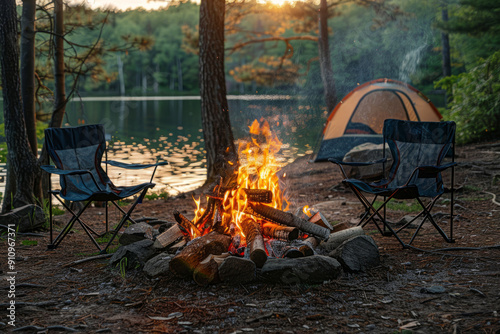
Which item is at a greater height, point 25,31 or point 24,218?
point 25,31

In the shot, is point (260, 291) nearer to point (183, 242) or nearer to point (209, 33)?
point (183, 242)

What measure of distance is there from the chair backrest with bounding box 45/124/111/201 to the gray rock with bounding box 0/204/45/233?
2.25 feet

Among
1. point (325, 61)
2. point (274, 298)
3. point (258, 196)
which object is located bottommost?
point (274, 298)

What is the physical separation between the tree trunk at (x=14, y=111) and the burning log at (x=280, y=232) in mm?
2747

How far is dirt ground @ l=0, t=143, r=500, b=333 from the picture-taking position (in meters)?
2.44

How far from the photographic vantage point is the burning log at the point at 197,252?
3.02 metres

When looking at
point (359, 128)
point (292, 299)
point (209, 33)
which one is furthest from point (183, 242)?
point (359, 128)

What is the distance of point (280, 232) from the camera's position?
11.3ft

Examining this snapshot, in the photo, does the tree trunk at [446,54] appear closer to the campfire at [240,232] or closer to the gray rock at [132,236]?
the campfire at [240,232]

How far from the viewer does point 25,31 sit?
5355 millimetres

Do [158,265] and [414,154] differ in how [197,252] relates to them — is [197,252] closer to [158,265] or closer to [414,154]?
[158,265]

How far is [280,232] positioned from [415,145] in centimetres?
168

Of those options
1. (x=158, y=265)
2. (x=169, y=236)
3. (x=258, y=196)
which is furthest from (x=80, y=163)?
(x=258, y=196)

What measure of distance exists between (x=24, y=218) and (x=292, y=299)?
294 centimetres
